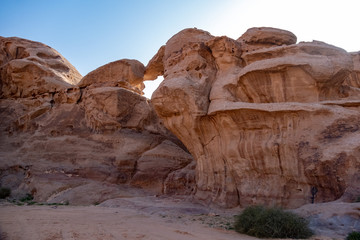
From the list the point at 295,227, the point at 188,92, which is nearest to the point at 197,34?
the point at 188,92

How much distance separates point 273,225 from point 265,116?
449 cm

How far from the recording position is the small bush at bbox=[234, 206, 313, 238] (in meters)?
5.41

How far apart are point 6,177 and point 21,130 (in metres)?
3.59

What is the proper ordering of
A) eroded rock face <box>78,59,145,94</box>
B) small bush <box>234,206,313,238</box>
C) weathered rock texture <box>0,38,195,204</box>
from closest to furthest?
small bush <box>234,206,313,238</box>
weathered rock texture <box>0,38,195,204</box>
eroded rock face <box>78,59,145,94</box>

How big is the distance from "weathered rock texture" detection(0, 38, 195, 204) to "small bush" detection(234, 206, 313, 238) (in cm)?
726

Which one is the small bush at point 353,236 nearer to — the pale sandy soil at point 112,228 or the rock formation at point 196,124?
the pale sandy soil at point 112,228

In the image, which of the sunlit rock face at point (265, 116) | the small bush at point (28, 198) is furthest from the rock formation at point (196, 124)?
the small bush at point (28, 198)

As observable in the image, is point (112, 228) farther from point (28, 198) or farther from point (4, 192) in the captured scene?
point (4, 192)

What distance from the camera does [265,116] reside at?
372 inches

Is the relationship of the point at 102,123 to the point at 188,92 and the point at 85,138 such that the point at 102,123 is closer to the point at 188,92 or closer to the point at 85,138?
the point at 85,138

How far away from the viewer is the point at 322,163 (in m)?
7.71

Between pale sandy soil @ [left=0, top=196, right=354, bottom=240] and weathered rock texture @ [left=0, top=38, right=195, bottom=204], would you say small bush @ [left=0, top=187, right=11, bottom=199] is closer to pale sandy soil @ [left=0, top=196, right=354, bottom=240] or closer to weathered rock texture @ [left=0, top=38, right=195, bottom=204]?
weathered rock texture @ [left=0, top=38, right=195, bottom=204]

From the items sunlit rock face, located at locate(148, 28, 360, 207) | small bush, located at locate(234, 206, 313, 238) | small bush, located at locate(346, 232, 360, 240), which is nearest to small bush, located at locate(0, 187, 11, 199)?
sunlit rock face, located at locate(148, 28, 360, 207)

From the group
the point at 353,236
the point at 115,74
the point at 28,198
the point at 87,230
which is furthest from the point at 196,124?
the point at 115,74
